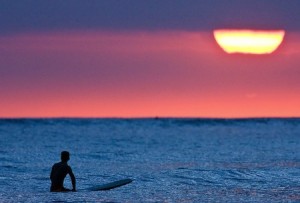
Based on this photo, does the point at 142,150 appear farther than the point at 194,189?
Yes

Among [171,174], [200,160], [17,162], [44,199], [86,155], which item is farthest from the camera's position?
[86,155]

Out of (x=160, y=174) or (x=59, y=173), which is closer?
(x=59, y=173)

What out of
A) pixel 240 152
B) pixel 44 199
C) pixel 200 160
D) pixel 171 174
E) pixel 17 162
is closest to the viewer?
pixel 44 199

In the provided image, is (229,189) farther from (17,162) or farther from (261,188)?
(17,162)

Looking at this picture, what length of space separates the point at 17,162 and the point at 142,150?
48.7ft

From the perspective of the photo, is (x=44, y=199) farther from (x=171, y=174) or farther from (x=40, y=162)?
(x=40, y=162)

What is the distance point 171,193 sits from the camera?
28.1m

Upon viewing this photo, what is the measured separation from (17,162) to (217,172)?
1052 cm

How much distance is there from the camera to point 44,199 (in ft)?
86.2

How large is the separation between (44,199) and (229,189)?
5672 millimetres

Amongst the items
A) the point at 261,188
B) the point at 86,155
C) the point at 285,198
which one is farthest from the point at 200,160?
the point at 285,198

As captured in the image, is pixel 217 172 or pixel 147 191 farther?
pixel 217 172

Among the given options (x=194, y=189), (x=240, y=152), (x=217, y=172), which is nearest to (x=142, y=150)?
(x=240, y=152)

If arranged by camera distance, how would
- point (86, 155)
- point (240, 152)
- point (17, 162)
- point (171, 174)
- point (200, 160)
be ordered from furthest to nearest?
point (240, 152), point (86, 155), point (200, 160), point (17, 162), point (171, 174)
